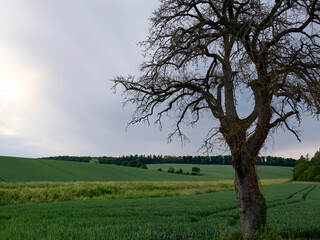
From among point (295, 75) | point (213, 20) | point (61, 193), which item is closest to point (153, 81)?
point (213, 20)

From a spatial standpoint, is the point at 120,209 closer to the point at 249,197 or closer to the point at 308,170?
the point at 249,197

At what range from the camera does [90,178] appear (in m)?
58.0

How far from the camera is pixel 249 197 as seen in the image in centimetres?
798

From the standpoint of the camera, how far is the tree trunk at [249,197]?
788 centimetres

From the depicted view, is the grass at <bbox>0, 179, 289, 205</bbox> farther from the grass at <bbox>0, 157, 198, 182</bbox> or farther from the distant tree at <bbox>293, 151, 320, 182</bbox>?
the distant tree at <bbox>293, 151, 320, 182</bbox>

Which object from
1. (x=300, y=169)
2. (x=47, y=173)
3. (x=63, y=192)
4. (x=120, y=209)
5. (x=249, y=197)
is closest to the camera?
(x=249, y=197)

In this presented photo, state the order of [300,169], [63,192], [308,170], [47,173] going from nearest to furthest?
[63,192], [47,173], [308,170], [300,169]

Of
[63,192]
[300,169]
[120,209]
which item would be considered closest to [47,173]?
[63,192]

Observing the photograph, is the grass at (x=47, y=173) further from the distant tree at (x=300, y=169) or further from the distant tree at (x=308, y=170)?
the distant tree at (x=308, y=170)

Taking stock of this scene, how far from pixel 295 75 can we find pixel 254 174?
3190 mm

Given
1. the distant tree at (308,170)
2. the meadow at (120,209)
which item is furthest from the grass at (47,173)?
the distant tree at (308,170)

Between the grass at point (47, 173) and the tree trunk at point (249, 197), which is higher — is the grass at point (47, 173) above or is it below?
below

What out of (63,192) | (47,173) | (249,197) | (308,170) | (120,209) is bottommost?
(47,173)

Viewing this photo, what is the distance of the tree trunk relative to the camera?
788 cm
